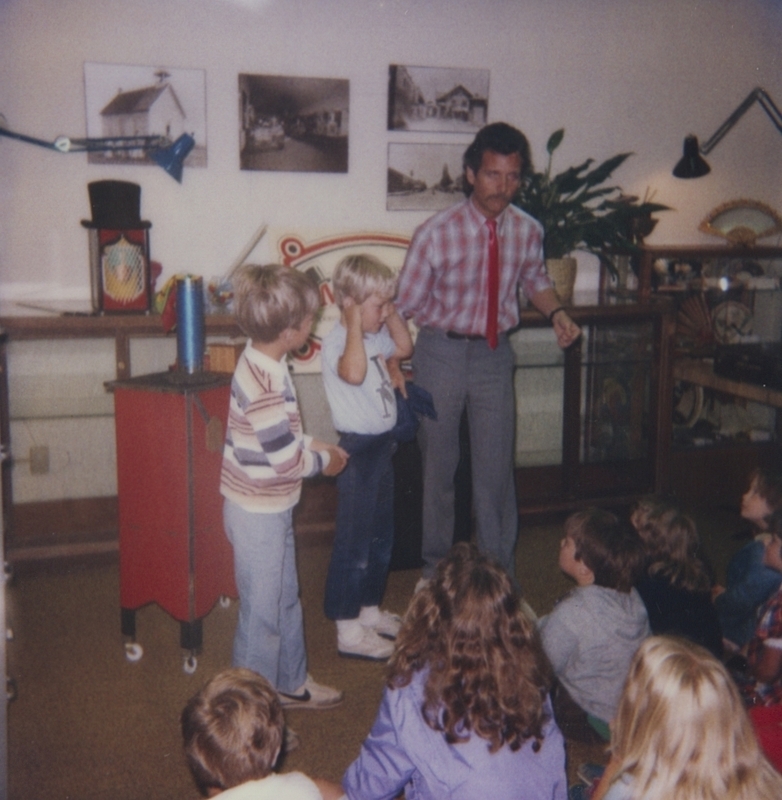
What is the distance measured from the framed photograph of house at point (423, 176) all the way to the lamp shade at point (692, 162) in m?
1.05

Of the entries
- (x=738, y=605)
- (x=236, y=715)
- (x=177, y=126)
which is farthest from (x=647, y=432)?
(x=236, y=715)

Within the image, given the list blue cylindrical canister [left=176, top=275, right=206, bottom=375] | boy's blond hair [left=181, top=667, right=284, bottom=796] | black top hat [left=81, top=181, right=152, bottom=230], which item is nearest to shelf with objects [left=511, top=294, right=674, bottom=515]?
blue cylindrical canister [left=176, top=275, right=206, bottom=375]

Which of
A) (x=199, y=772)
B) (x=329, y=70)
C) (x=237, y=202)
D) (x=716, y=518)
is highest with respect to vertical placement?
(x=329, y=70)

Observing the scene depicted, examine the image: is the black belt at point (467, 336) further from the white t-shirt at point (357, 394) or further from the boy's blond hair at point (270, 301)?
the boy's blond hair at point (270, 301)

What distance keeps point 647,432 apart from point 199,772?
3042 mm

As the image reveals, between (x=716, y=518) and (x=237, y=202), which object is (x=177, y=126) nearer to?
(x=237, y=202)

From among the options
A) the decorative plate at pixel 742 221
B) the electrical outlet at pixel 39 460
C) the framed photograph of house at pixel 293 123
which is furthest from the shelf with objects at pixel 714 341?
the electrical outlet at pixel 39 460

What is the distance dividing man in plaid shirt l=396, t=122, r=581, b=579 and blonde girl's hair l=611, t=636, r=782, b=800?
1.74 meters

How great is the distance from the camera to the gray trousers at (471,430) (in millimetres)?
3129

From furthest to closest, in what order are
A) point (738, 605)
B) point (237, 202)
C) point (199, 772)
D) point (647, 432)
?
point (647, 432) → point (237, 202) → point (738, 605) → point (199, 772)

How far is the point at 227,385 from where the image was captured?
A: 286 centimetres

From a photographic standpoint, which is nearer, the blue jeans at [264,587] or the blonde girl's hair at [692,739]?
the blonde girl's hair at [692,739]

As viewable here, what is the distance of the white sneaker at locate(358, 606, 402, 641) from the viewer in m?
3.02

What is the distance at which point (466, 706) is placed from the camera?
1.59 meters
